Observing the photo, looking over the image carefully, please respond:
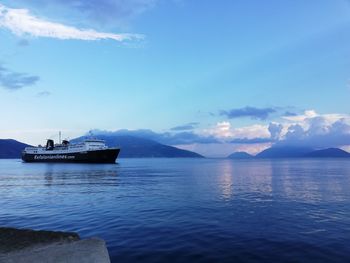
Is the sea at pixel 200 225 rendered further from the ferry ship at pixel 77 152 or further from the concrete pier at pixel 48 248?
the ferry ship at pixel 77 152

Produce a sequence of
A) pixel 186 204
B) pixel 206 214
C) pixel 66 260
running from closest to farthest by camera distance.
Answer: pixel 66 260
pixel 206 214
pixel 186 204

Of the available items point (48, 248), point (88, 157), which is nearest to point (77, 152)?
point (88, 157)

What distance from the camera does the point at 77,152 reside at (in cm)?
14825

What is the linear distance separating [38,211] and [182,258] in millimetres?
17566

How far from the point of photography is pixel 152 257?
1485 centimetres

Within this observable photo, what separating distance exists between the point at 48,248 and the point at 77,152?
141638mm

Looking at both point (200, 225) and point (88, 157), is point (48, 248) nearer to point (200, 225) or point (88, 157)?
point (200, 225)

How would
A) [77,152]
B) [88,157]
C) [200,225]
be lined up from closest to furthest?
[200,225], [88,157], [77,152]

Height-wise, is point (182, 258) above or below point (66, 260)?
below

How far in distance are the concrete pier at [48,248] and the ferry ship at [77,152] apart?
5133 inches

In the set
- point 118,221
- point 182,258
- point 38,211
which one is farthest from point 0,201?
point 182,258

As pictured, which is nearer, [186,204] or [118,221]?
[118,221]

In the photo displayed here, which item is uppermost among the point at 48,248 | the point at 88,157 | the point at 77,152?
the point at 77,152

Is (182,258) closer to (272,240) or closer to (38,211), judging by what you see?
(272,240)
